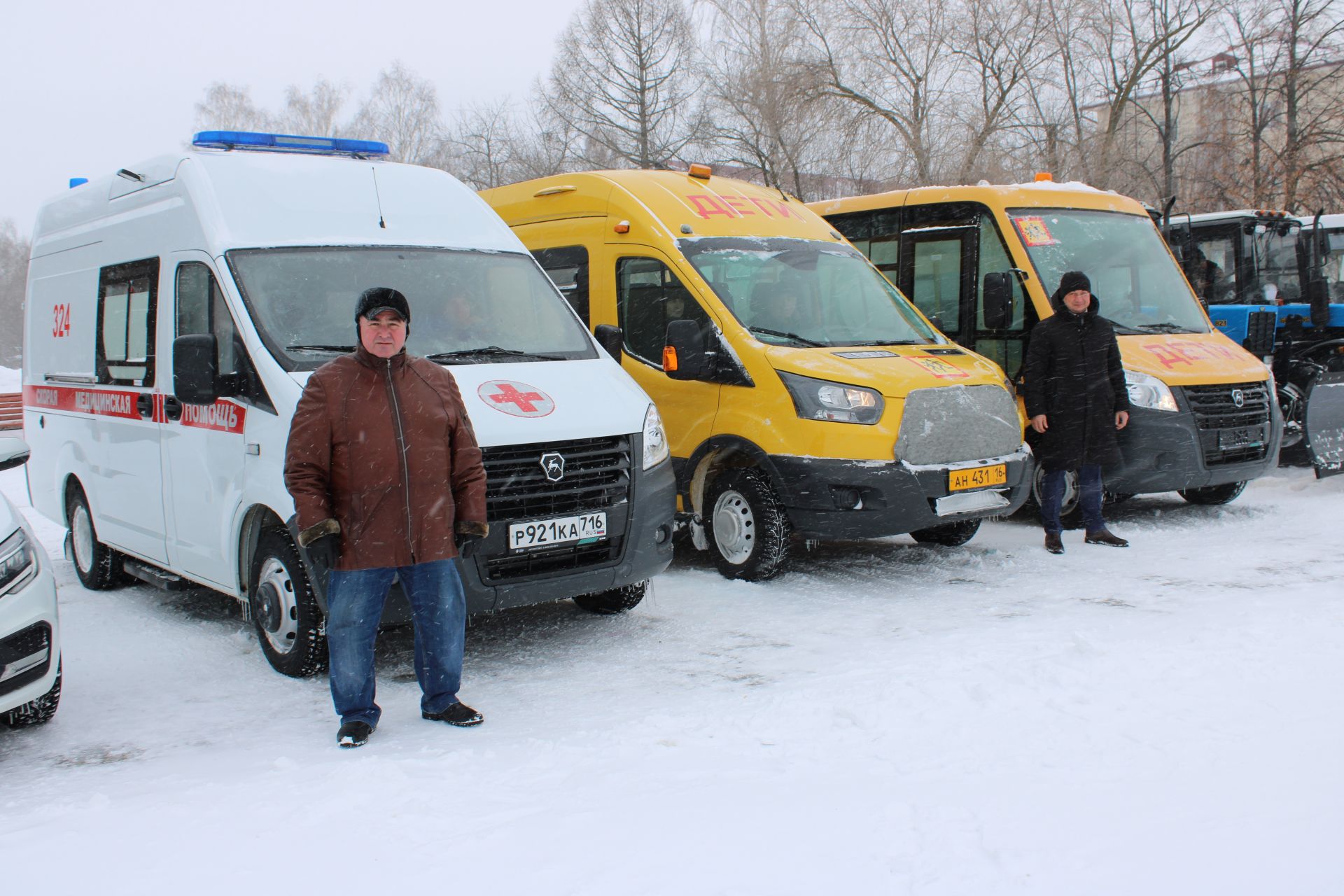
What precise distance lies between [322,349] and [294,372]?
23 centimetres

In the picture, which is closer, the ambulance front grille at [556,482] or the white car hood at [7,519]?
the white car hood at [7,519]

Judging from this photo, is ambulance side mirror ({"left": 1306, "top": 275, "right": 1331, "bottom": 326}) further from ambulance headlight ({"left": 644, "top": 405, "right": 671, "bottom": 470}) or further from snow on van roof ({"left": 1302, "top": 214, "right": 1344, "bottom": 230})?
ambulance headlight ({"left": 644, "top": 405, "right": 671, "bottom": 470})

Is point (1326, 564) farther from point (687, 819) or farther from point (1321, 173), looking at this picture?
point (1321, 173)

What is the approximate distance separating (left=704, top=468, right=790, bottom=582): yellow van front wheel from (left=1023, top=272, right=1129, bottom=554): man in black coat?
6.90 feet

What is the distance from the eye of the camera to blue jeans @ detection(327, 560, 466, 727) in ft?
14.6

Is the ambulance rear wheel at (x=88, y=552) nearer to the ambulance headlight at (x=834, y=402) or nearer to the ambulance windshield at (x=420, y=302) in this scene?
the ambulance windshield at (x=420, y=302)

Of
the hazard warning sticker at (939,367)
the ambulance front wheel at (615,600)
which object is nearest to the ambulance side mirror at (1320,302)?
the hazard warning sticker at (939,367)

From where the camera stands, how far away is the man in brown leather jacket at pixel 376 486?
169 inches

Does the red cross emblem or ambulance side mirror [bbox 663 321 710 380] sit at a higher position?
ambulance side mirror [bbox 663 321 710 380]

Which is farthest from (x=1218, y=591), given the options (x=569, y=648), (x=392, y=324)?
(x=392, y=324)

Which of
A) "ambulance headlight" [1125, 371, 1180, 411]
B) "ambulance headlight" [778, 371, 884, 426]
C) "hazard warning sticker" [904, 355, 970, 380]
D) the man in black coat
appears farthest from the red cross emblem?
"ambulance headlight" [1125, 371, 1180, 411]

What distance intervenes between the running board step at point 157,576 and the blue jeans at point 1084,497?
5512 millimetres

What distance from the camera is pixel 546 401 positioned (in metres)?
5.38

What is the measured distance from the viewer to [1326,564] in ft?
23.2
